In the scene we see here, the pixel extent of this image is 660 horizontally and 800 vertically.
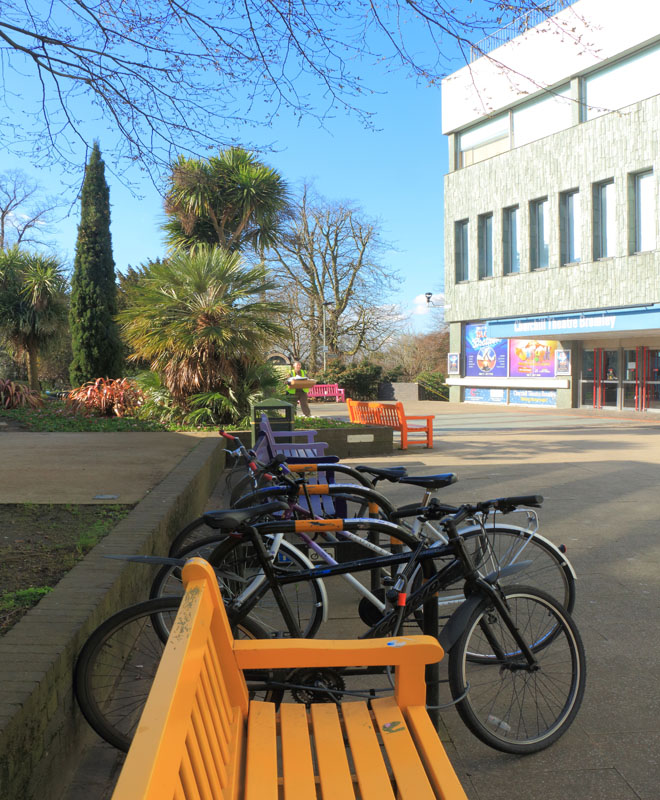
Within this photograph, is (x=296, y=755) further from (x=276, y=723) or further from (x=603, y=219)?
(x=603, y=219)

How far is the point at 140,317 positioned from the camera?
1324cm

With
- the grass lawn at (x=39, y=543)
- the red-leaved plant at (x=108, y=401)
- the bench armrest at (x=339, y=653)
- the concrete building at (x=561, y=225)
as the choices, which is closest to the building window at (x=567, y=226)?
the concrete building at (x=561, y=225)

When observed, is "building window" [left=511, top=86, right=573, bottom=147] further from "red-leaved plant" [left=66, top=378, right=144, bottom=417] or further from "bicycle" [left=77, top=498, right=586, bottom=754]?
"bicycle" [left=77, top=498, right=586, bottom=754]

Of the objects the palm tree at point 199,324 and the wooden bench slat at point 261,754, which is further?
the palm tree at point 199,324

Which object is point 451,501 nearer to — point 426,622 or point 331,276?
point 426,622

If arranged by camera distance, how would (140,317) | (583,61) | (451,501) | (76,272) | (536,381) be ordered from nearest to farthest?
1. (451,501)
2. (140,317)
3. (76,272)
4. (583,61)
5. (536,381)

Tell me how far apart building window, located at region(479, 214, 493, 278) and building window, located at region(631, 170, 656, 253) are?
7.21 m

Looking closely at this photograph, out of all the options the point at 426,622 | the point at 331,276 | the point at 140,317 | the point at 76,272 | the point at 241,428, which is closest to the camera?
the point at 426,622

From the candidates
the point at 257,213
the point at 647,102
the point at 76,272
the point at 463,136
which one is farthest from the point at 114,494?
the point at 463,136

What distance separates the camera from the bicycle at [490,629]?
284 cm

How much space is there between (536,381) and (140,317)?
1825 cm

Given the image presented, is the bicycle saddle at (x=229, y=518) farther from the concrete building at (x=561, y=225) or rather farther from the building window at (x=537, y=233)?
the building window at (x=537, y=233)

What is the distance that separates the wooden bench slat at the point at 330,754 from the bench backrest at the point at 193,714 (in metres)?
0.21

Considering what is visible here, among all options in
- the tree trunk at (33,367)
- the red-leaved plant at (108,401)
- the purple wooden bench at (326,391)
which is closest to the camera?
the red-leaved plant at (108,401)
